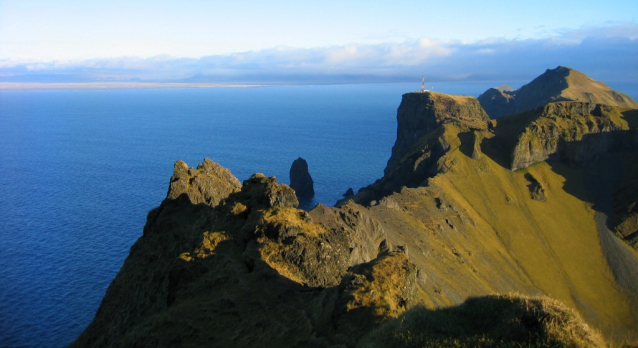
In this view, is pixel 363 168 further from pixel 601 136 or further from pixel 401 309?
pixel 401 309

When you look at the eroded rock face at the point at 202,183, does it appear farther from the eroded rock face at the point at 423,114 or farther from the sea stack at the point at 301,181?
the eroded rock face at the point at 423,114

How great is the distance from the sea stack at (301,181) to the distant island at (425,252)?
101 ft

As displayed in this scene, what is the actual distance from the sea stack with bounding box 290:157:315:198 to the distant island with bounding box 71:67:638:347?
3090 cm

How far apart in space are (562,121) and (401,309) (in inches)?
4694

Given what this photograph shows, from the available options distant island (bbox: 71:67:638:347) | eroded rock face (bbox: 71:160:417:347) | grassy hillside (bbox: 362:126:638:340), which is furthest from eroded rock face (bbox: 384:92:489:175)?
eroded rock face (bbox: 71:160:417:347)

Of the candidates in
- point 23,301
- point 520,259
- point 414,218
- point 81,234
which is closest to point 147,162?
point 81,234

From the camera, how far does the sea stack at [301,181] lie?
14700 cm

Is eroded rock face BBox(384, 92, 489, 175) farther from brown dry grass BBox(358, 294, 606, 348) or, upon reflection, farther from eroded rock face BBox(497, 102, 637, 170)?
brown dry grass BBox(358, 294, 606, 348)

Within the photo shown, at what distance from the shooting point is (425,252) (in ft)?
254

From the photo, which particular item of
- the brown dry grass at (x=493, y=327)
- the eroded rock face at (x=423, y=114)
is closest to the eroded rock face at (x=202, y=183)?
the brown dry grass at (x=493, y=327)

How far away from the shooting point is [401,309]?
87.8 ft

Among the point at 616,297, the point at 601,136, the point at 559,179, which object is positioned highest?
the point at 601,136

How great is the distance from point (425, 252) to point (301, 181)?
74876 millimetres

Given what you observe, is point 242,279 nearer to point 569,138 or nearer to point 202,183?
point 202,183
